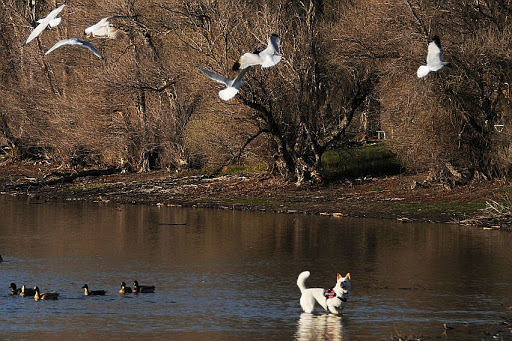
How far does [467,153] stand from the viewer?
32.8 meters

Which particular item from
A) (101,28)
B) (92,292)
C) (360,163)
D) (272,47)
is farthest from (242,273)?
(360,163)

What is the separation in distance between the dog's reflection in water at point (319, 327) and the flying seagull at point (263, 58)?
4.18 meters

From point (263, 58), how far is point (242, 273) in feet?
17.7

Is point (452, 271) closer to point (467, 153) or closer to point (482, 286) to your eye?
point (482, 286)

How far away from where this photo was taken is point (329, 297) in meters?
16.1

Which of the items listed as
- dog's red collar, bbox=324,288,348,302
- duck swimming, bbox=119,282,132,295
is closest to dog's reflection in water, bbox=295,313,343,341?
dog's red collar, bbox=324,288,348,302

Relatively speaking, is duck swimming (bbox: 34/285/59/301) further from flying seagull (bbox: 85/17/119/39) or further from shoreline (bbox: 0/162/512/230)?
shoreline (bbox: 0/162/512/230)

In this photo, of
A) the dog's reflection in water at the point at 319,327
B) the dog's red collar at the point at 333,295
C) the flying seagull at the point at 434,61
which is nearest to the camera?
the dog's reflection in water at the point at 319,327

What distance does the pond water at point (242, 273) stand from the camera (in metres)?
15.3

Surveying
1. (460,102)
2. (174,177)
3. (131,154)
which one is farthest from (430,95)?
(131,154)

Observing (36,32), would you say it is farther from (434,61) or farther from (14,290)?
(434,61)

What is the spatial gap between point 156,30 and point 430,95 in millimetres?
12751

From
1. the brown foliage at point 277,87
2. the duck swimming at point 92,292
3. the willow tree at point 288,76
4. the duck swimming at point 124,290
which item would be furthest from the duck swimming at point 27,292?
the willow tree at point 288,76

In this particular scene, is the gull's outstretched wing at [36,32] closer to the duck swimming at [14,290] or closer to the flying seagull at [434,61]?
the duck swimming at [14,290]
